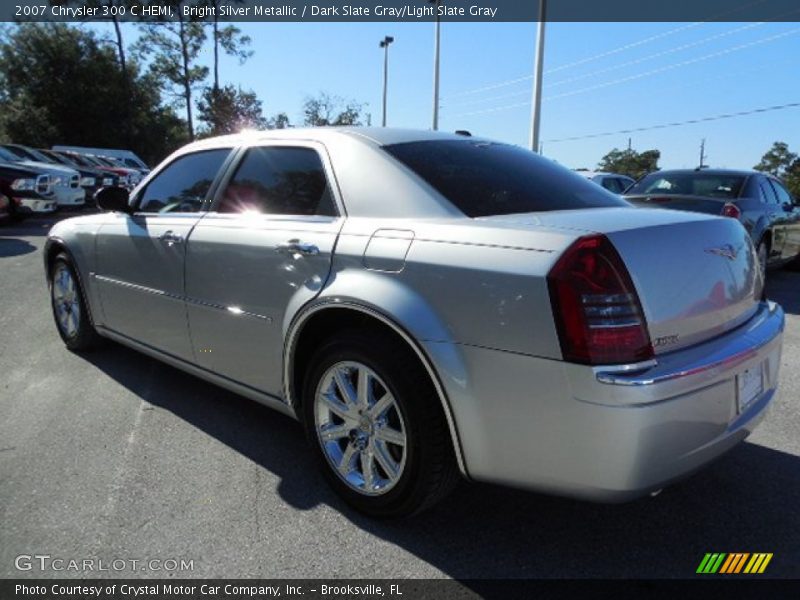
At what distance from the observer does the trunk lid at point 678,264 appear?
2.14 m

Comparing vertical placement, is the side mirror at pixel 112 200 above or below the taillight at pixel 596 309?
above

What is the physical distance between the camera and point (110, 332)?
439 centimetres

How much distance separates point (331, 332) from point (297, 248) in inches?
16.1

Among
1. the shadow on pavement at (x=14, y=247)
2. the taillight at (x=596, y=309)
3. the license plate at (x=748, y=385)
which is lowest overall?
the shadow on pavement at (x=14, y=247)

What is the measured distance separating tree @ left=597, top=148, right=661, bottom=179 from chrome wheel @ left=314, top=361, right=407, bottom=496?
236ft

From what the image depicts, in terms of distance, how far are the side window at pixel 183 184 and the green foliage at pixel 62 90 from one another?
131 ft

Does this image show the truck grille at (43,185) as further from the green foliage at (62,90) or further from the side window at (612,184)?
the green foliage at (62,90)

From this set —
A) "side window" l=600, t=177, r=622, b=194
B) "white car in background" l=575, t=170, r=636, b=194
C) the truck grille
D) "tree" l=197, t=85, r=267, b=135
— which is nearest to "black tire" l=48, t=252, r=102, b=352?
the truck grille

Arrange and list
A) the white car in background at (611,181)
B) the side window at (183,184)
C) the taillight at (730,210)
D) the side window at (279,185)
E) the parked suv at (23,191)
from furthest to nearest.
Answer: the white car in background at (611,181), the parked suv at (23,191), the taillight at (730,210), the side window at (183,184), the side window at (279,185)

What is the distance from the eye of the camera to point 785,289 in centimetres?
845

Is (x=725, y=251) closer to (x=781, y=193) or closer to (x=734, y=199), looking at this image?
(x=734, y=199)

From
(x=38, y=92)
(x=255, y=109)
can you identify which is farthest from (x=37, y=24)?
(x=255, y=109)

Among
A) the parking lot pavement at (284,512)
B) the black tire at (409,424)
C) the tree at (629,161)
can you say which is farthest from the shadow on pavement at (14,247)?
the tree at (629,161)

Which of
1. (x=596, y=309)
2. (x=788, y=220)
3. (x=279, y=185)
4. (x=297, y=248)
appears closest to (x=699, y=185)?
(x=788, y=220)
